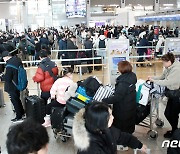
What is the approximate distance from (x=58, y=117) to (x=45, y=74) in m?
1.14

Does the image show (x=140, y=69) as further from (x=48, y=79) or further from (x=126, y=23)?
(x=126, y=23)

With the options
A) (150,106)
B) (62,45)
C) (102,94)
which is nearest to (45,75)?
(102,94)

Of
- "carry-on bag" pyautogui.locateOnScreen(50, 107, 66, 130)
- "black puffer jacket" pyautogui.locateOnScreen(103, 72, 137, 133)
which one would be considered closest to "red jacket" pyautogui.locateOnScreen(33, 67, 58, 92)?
"carry-on bag" pyautogui.locateOnScreen(50, 107, 66, 130)

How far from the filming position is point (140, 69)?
11.1 m

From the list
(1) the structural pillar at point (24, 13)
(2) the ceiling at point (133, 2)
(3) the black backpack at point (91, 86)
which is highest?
(2) the ceiling at point (133, 2)

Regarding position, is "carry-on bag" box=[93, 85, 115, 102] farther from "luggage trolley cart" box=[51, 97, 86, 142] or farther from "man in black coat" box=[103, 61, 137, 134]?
"luggage trolley cart" box=[51, 97, 86, 142]

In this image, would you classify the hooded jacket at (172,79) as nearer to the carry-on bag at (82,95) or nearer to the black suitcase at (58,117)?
the carry-on bag at (82,95)

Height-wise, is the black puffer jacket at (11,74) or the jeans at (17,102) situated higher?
the black puffer jacket at (11,74)

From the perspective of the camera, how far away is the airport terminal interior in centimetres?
499

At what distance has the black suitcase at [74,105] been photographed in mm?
4031

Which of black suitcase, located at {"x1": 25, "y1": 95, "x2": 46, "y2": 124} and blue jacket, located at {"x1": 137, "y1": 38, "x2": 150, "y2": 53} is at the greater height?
blue jacket, located at {"x1": 137, "y1": 38, "x2": 150, "y2": 53}

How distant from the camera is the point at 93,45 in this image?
12.6m

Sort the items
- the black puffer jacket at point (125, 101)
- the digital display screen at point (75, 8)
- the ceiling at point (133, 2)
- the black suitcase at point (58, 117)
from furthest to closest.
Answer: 1. the ceiling at point (133, 2)
2. the digital display screen at point (75, 8)
3. the black suitcase at point (58, 117)
4. the black puffer jacket at point (125, 101)

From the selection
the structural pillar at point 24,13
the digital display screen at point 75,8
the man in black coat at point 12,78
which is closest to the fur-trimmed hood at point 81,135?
the man in black coat at point 12,78
